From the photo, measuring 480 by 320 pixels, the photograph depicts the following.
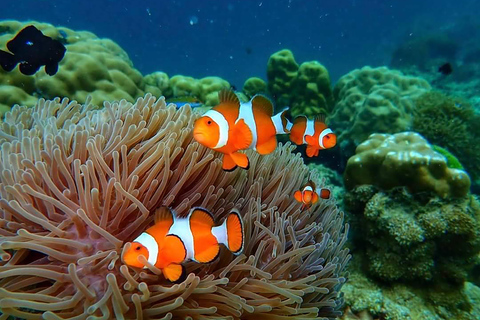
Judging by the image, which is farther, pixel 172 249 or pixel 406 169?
pixel 406 169

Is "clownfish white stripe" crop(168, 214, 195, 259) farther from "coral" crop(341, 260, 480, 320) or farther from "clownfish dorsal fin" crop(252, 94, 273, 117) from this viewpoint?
"coral" crop(341, 260, 480, 320)

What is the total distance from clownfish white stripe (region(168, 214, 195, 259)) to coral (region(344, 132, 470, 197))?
312 cm

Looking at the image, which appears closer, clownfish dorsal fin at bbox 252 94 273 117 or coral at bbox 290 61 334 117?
clownfish dorsal fin at bbox 252 94 273 117

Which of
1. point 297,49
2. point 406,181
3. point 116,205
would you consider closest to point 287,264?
point 116,205

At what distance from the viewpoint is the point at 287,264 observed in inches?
80.4

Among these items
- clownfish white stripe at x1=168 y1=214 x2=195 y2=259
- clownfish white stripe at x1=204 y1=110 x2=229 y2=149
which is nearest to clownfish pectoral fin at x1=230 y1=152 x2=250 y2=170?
clownfish white stripe at x1=204 y1=110 x2=229 y2=149

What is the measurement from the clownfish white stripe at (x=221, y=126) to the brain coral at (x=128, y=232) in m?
0.41

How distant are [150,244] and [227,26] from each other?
3285 inches

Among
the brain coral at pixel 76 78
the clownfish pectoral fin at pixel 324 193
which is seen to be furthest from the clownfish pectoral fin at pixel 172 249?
the brain coral at pixel 76 78

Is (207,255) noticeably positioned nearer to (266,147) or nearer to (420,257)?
(266,147)

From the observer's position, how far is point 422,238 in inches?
139

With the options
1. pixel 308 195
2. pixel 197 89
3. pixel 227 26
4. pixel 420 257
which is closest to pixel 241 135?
pixel 308 195

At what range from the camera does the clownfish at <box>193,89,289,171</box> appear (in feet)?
5.61

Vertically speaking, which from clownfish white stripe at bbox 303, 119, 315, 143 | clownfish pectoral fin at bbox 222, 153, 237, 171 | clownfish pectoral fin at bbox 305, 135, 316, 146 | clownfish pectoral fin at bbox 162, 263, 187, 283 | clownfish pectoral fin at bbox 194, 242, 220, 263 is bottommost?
clownfish pectoral fin at bbox 162, 263, 187, 283
